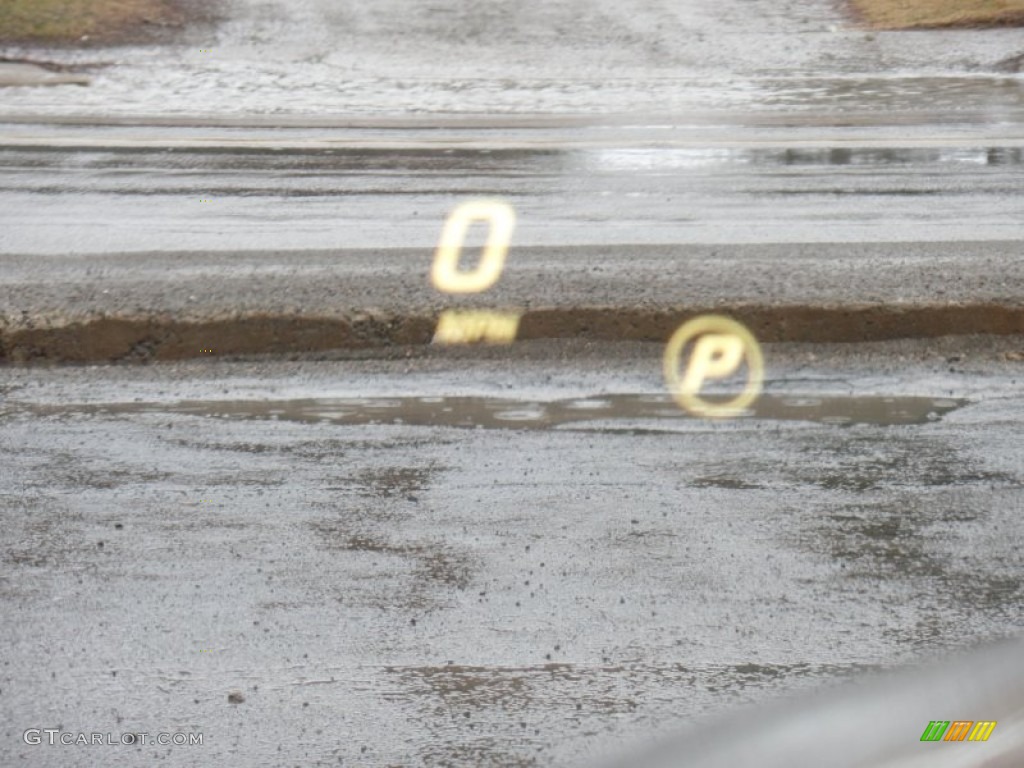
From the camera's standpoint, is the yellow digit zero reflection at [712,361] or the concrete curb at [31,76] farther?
the concrete curb at [31,76]

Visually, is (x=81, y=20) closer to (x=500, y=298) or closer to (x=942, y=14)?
(x=942, y=14)

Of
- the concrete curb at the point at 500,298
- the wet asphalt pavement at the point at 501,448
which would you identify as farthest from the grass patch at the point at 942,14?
the concrete curb at the point at 500,298

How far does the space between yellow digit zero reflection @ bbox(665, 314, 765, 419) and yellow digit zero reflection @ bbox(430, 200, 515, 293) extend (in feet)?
4.03

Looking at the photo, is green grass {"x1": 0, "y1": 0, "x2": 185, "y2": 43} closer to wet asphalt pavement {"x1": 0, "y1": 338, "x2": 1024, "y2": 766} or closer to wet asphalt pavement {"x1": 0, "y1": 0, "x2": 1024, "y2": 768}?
wet asphalt pavement {"x1": 0, "y1": 0, "x2": 1024, "y2": 768}

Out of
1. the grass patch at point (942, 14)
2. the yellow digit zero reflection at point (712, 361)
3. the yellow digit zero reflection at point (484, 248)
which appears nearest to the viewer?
the yellow digit zero reflection at point (712, 361)

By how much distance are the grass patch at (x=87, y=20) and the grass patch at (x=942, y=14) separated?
874 cm

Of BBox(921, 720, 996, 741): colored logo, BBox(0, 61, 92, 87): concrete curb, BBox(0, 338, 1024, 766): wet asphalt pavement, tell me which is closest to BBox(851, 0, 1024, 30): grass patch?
BBox(0, 61, 92, 87): concrete curb

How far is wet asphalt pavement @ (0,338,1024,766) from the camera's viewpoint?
3.93 meters

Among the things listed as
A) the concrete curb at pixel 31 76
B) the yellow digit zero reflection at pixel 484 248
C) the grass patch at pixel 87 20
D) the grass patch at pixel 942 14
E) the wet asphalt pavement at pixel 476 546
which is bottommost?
the wet asphalt pavement at pixel 476 546

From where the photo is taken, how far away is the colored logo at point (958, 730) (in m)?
3.78

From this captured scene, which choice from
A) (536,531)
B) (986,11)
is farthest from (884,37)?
(536,531)

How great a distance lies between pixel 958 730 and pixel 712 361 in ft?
9.25

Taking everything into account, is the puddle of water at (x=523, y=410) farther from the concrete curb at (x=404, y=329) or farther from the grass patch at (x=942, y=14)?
the grass patch at (x=942, y=14)

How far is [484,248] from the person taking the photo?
7.83 m
